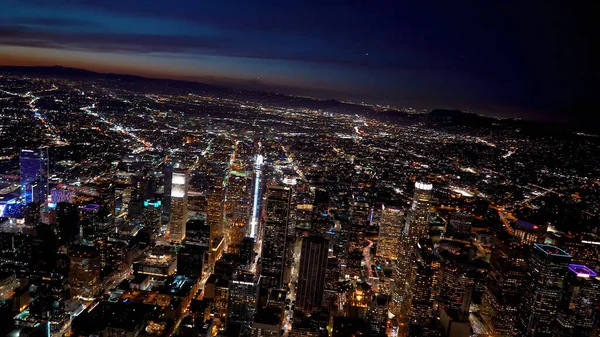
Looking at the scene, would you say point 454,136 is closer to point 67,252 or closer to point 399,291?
point 399,291

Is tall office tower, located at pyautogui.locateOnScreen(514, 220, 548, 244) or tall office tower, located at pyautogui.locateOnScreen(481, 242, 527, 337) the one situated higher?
tall office tower, located at pyautogui.locateOnScreen(514, 220, 548, 244)

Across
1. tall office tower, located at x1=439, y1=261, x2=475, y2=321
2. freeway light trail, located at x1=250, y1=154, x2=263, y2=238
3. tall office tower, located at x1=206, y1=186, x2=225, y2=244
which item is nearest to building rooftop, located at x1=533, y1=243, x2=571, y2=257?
tall office tower, located at x1=439, y1=261, x2=475, y2=321

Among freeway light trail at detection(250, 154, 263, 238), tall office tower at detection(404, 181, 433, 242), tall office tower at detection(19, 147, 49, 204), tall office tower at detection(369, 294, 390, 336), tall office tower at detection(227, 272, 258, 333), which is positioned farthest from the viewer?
freeway light trail at detection(250, 154, 263, 238)

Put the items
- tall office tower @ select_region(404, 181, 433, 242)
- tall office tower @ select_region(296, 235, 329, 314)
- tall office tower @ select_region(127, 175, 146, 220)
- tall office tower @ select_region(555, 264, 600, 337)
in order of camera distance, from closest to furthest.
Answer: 1. tall office tower @ select_region(555, 264, 600, 337)
2. tall office tower @ select_region(296, 235, 329, 314)
3. tall office tower @ select_region(404, 181, 433, 242)
4. tall office tower @ select_region(127, 175, 146, 220)

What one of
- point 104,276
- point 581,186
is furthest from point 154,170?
point 581,186

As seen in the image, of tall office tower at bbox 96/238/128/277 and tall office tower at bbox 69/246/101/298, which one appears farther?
tall office tower at bbox 96/238/128/277

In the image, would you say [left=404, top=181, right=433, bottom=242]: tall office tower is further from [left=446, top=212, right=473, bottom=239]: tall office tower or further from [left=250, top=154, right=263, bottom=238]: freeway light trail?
[left=250, top=154, right=263, bottom=238]: freeway light trail

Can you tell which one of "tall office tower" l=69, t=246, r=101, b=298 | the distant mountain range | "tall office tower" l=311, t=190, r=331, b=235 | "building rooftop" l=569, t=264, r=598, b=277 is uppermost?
the distant mountain range
